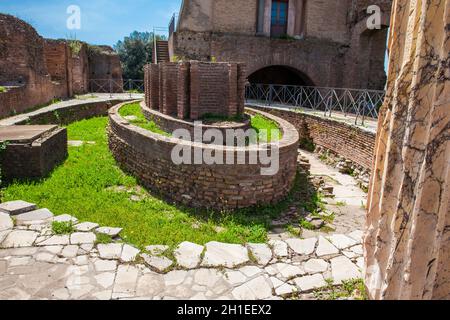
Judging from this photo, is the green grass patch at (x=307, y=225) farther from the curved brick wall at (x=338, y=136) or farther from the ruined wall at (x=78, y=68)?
the ruined wall at (x=78, y=68)

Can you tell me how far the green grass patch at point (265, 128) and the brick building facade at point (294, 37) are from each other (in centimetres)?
764

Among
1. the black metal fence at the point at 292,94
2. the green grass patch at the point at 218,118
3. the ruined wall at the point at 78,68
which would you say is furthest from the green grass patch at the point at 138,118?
the ruined wall at the point at 78,68

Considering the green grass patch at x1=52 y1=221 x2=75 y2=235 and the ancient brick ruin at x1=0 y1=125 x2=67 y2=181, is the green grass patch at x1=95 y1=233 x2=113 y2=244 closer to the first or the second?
the green grass patch at x1=52 y1=221 x2=75 y2=235

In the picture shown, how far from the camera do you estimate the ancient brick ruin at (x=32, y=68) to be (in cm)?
1115

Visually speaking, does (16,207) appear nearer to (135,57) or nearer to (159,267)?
(159,267)

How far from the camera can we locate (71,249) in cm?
367

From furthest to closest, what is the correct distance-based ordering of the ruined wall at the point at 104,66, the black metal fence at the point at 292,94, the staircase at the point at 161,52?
the ruined wall at the point at 104,66 < the staircase at the point at 161,52 < the black metal fence at the point at 292,94

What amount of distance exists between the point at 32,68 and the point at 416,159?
45.3 ft

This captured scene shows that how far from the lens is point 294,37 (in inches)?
671

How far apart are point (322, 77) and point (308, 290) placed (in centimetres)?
1607

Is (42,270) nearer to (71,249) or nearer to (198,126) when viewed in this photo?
(71,249)

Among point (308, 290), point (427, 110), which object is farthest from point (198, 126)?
point (427, 110)

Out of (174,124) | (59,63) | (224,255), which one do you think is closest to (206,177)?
(224,255)

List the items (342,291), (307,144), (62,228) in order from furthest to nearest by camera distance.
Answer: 1. (307,144)
2. (62,228)
3. (342,291)
